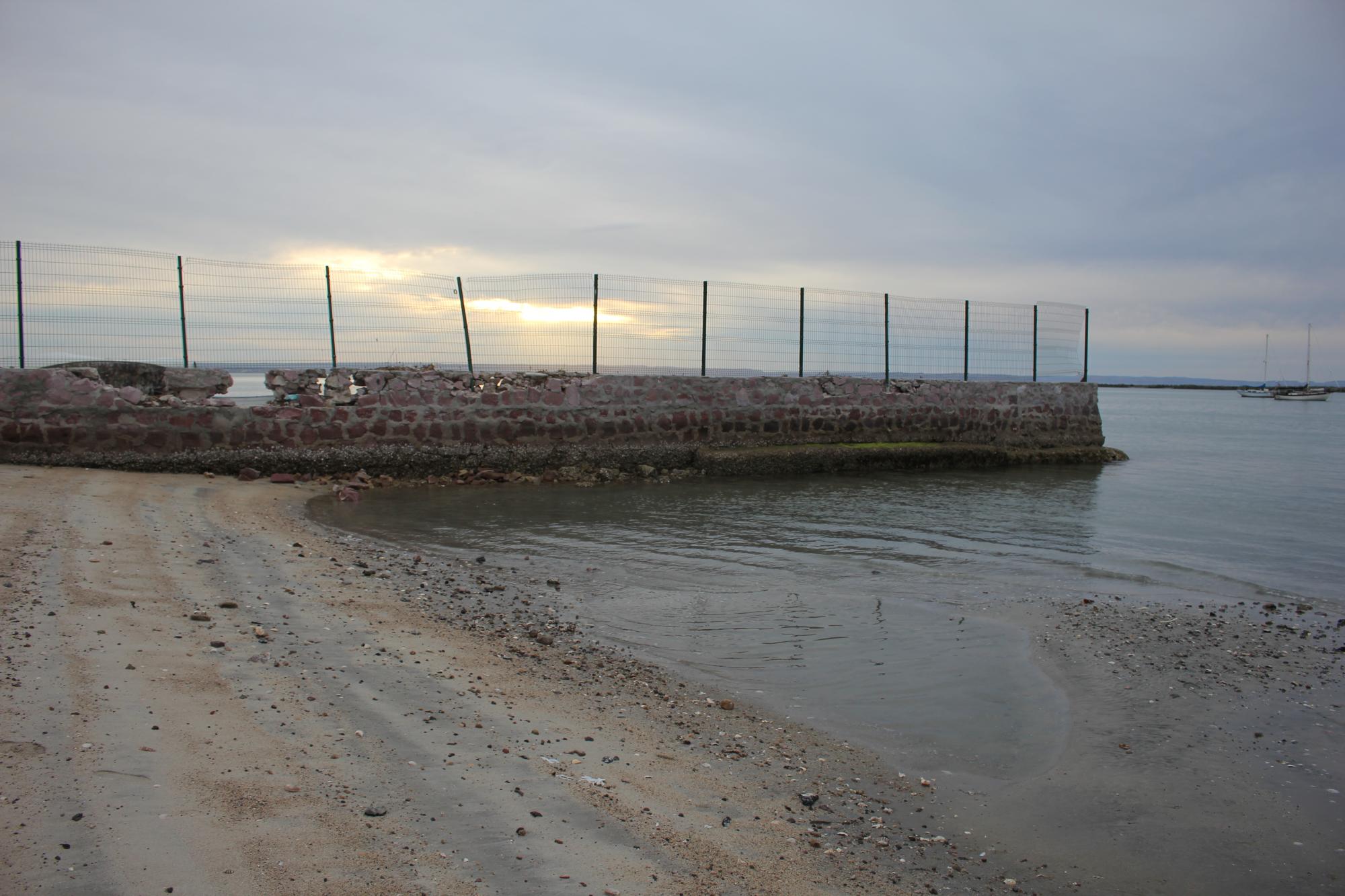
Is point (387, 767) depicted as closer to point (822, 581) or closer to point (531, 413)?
point (822, 581)

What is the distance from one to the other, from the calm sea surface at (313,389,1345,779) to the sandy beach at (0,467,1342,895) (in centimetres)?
31

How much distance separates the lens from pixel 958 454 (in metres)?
15.4

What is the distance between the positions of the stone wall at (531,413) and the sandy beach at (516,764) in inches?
222

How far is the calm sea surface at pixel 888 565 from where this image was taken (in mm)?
4215

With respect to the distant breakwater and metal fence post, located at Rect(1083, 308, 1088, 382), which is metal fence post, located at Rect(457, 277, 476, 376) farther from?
metal fence post, located at Rect(1083, 308, 1088, 382)

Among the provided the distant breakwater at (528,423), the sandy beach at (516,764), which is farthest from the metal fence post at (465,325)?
the sandy beach at (516,764)

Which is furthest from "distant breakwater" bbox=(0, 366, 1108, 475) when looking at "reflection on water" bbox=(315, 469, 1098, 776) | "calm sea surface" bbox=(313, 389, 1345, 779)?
"reflection on water" bbox=(315, 469, 1098, 776)

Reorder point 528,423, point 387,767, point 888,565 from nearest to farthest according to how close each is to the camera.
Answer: point 387,767 → point 888,565 → point 528,423

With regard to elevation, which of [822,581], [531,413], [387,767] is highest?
[531,413]

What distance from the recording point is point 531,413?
1238cm

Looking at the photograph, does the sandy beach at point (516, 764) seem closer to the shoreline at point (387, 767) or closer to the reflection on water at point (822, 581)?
the shoreline at point (387, 767)

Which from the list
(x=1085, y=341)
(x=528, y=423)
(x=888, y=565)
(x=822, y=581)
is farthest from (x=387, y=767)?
(x=1085, y=341)

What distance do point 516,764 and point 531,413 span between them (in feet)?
31.3

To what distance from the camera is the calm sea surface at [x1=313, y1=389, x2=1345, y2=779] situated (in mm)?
4215
